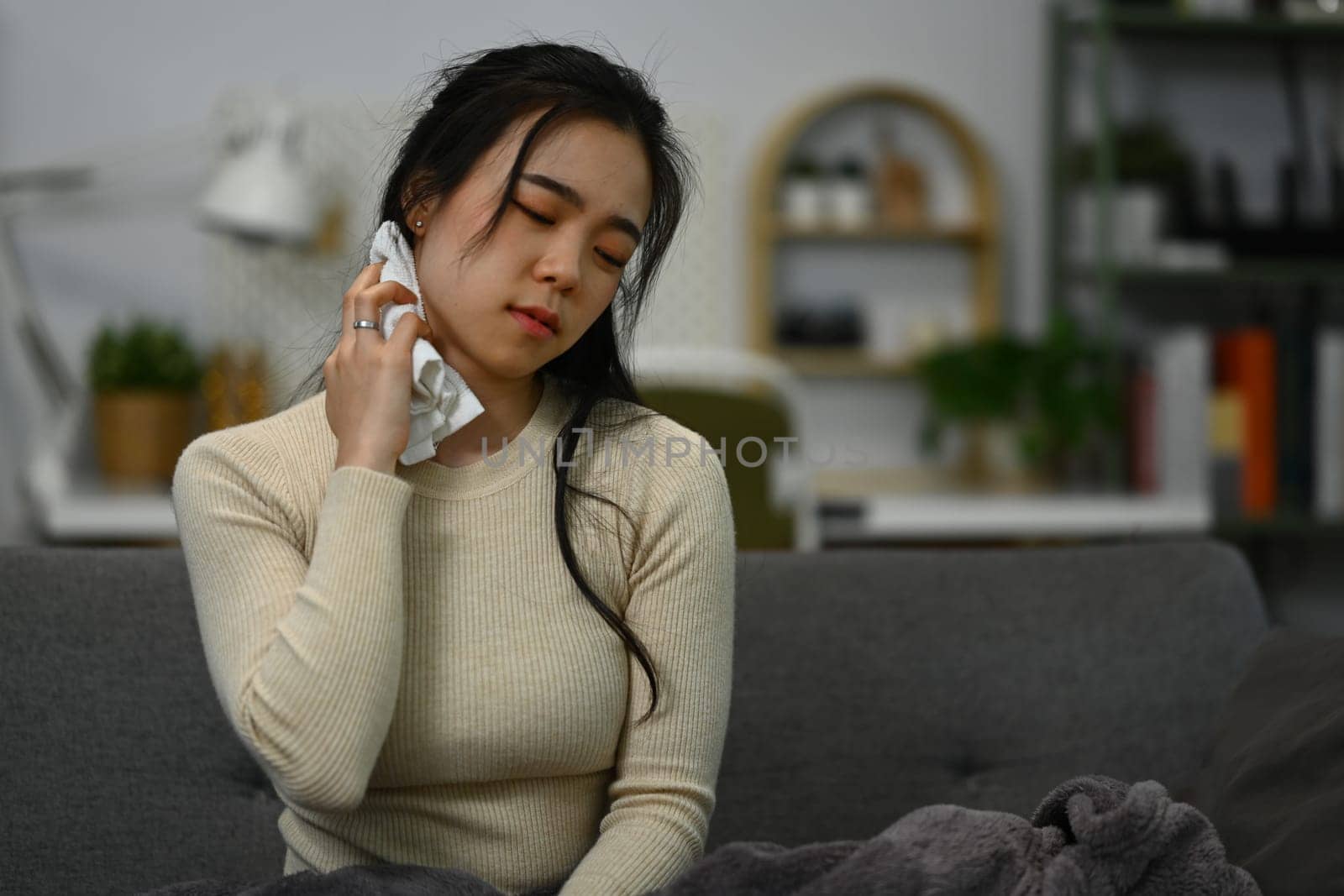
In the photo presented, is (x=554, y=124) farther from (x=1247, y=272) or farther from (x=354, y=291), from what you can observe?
(x=1247, y=272)

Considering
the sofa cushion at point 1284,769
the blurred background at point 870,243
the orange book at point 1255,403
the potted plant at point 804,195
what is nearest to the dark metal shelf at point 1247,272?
the blurred background at point 870,243

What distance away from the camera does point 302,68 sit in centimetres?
290

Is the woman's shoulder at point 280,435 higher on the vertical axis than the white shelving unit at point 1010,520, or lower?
higher

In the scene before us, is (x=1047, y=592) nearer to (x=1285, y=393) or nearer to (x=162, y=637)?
(x=162, y=637)

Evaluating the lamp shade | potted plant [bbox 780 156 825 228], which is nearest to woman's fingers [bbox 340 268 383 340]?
the lamp shade

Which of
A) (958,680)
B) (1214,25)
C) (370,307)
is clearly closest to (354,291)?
(370,307)

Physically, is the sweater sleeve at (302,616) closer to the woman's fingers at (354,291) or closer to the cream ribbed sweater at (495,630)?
the cream ribbed sweater at (495,630)

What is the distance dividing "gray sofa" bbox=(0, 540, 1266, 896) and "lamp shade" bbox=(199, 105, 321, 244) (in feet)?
4.63

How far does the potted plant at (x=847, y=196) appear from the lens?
3031mm

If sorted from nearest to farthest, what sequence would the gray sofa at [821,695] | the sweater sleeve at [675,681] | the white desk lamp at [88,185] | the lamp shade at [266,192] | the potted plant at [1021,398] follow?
the sweater sleeve at [675,681] → the gray sofa at [821,695] → the white desk lamp at [88,185] → the lamp shade at [266,192] → the potted plant at [1021,398]

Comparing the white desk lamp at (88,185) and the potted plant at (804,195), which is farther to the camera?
the potted plant at (804,195)

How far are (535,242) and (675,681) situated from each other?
0.30m

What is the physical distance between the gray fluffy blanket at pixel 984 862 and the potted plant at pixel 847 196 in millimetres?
2313

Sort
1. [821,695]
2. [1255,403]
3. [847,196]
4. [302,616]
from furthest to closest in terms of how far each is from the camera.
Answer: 1. [847,196]
2. [1255,403]
3. [821,695]
4. [302,616]
